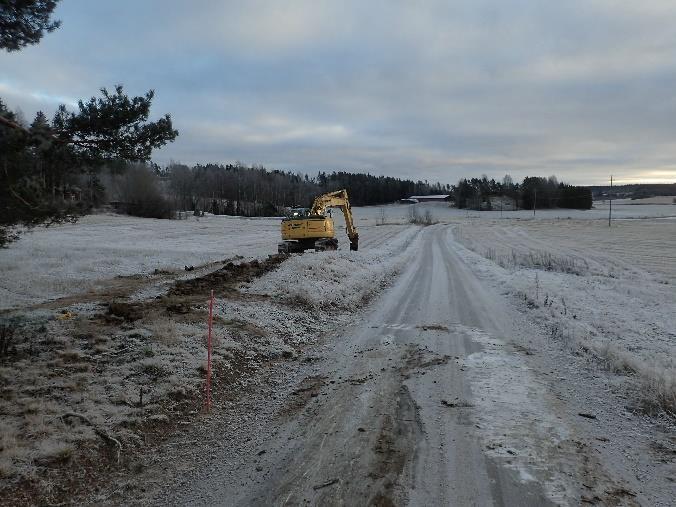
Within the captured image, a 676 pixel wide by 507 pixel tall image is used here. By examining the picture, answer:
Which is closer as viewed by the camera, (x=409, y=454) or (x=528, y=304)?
(x=409, y=454)

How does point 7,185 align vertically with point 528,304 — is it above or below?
above

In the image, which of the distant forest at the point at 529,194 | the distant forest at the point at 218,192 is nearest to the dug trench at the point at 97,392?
the distant forest at the point at 218,192

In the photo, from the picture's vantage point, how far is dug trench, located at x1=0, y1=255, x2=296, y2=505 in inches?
176

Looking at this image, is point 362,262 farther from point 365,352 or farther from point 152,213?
point 152,213

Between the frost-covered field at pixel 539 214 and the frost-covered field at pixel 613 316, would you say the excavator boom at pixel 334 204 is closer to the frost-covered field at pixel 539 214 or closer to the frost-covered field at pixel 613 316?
the frost-covered field at pixel 613 316

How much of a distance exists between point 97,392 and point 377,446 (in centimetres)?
372

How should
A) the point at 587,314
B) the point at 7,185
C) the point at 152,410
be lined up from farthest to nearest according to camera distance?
the point at 587,314 → the point at 7,185 → the point at 152,410

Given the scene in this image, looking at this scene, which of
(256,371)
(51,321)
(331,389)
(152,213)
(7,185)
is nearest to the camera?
(7,185)

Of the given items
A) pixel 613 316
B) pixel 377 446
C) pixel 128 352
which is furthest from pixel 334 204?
pixel 377 446

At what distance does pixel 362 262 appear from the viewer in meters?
21.5

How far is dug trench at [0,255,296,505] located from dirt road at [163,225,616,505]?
0.90 m

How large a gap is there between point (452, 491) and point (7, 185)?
667 cm

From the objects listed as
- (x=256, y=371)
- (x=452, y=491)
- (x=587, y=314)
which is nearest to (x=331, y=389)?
(x=256, y=371)

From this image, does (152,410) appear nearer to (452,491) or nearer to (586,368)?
(452,491)
